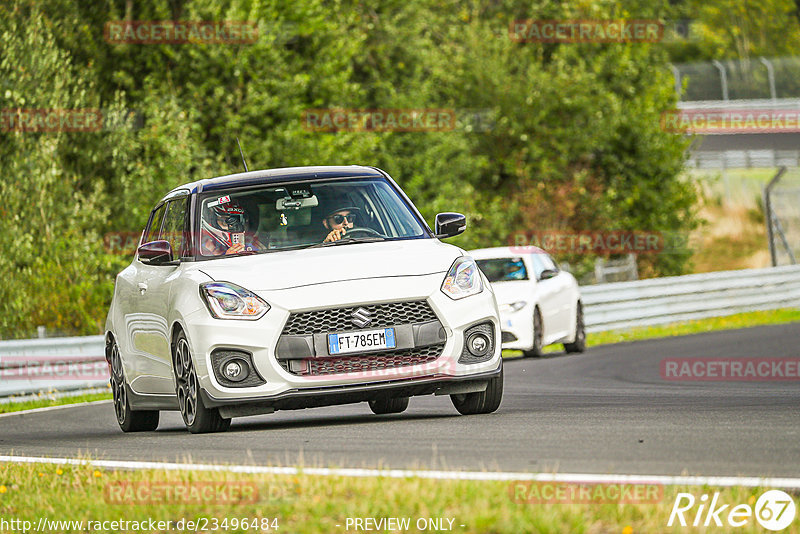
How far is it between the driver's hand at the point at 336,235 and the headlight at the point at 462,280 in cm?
94

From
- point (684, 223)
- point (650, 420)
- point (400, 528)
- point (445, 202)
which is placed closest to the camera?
point (400, 528)

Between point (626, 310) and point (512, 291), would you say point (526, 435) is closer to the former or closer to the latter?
point (512, 291)

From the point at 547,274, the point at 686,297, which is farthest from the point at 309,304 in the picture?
the point at 686,297

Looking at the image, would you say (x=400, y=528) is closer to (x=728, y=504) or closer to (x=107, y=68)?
(x=728, y=504)

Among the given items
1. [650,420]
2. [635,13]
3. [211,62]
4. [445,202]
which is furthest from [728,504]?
[635,13]

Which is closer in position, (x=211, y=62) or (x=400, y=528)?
(x=400, y=528)

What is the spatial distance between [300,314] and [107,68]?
24.1 meters

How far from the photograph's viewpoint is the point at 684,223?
151 ft

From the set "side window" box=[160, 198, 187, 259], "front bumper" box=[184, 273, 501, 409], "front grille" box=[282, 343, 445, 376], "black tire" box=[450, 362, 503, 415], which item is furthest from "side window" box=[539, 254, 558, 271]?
Answer: "front grille" box=[282, 343, 445, 376]

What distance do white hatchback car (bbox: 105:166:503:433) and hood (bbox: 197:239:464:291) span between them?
10 mm

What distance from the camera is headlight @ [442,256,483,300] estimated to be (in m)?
9.34

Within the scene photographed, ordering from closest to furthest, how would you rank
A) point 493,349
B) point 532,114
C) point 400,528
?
point 400,528 → point 493,349 → point 532,114

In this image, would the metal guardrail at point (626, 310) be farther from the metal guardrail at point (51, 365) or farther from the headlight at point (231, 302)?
the headlight at point (231, 302)

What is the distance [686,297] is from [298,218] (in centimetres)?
2007
